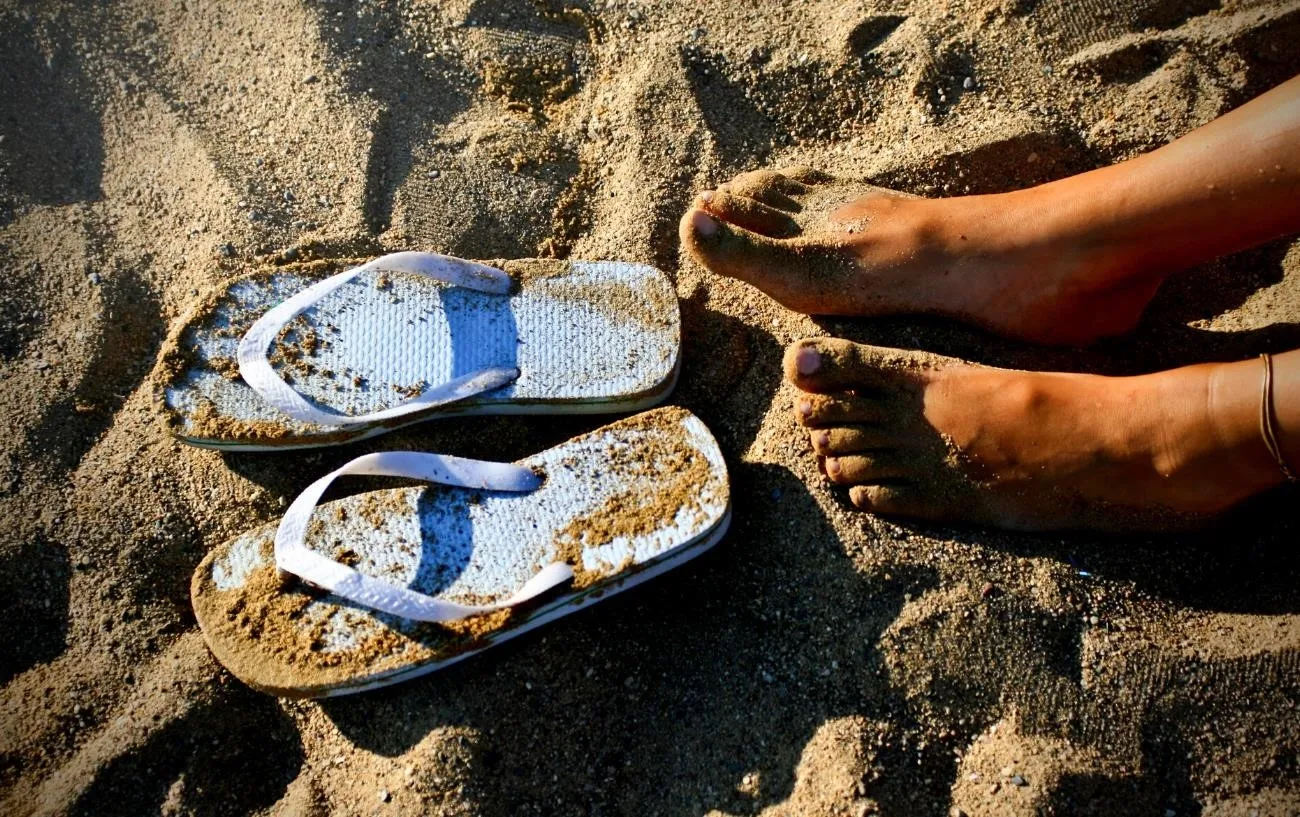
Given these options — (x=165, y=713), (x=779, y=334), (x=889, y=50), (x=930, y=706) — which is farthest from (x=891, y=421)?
(x=165, y=713)

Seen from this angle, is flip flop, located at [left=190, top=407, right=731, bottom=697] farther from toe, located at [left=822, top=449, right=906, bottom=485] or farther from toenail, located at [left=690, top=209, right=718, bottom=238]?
toenail, located at [left=690, top=209, right=718, bottom=238]

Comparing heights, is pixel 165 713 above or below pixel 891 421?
below

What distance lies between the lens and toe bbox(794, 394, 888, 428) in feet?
4.63

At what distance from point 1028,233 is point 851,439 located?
1.37 ft

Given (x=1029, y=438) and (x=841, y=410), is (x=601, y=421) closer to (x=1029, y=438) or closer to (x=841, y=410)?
(x=841, y=410)

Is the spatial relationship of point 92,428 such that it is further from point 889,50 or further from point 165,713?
point 889,50

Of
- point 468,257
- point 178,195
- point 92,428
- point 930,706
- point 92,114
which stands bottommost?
point 930,706

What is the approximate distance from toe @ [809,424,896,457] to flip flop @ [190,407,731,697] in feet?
0.56

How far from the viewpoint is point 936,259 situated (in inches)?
58.1

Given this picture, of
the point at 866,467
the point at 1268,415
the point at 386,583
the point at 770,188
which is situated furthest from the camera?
the point at 770,188

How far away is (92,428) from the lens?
4.98 ft

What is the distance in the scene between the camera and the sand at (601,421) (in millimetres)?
1210

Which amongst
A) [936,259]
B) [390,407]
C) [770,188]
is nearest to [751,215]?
[770,188]

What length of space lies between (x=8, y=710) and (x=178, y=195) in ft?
2.98
